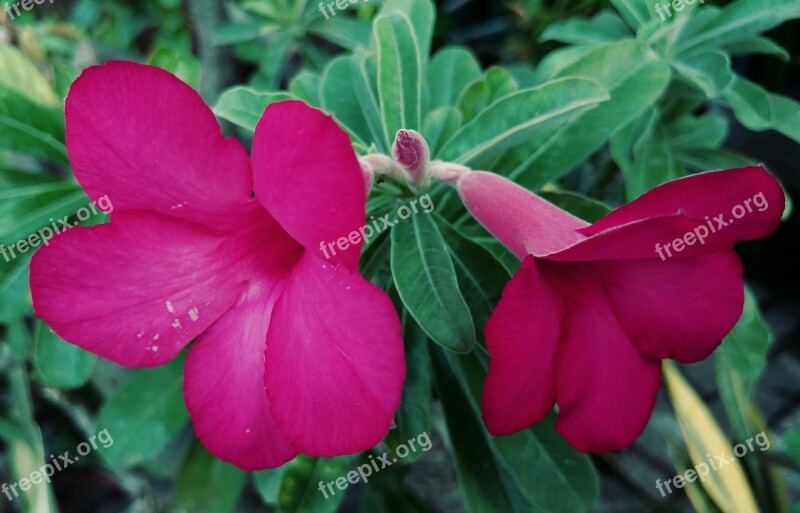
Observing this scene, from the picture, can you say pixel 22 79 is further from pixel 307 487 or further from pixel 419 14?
pixel 307 487

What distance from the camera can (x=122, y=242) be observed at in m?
0.53

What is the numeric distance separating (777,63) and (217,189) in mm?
1808

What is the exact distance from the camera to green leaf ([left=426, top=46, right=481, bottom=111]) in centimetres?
102

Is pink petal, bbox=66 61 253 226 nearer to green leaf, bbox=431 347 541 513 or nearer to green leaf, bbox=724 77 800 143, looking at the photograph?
green leaf, bbox=431 347 541 513

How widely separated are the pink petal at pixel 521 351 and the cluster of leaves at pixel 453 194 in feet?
0.33

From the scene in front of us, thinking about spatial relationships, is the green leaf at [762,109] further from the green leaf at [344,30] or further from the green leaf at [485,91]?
the green leaf at [344,30]

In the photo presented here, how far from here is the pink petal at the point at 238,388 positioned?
540 mm

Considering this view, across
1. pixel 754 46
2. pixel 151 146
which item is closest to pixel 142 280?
pixel 151 146

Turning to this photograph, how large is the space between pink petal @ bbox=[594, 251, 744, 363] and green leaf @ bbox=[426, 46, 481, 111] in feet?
1.83

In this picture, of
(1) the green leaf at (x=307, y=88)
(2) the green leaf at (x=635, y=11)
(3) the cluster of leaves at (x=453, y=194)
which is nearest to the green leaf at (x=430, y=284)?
(3) the cluster of leaves at (x=453, y=194)

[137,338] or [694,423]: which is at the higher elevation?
[137,338]

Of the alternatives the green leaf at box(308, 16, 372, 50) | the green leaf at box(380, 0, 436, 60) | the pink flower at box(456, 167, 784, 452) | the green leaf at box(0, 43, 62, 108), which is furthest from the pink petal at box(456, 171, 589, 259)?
the green leaf at box(308, 16, 372, 50)

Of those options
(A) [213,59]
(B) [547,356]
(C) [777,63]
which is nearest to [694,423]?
(B) [547,356]

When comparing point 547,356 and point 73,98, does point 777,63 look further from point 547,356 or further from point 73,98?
point 73,98
